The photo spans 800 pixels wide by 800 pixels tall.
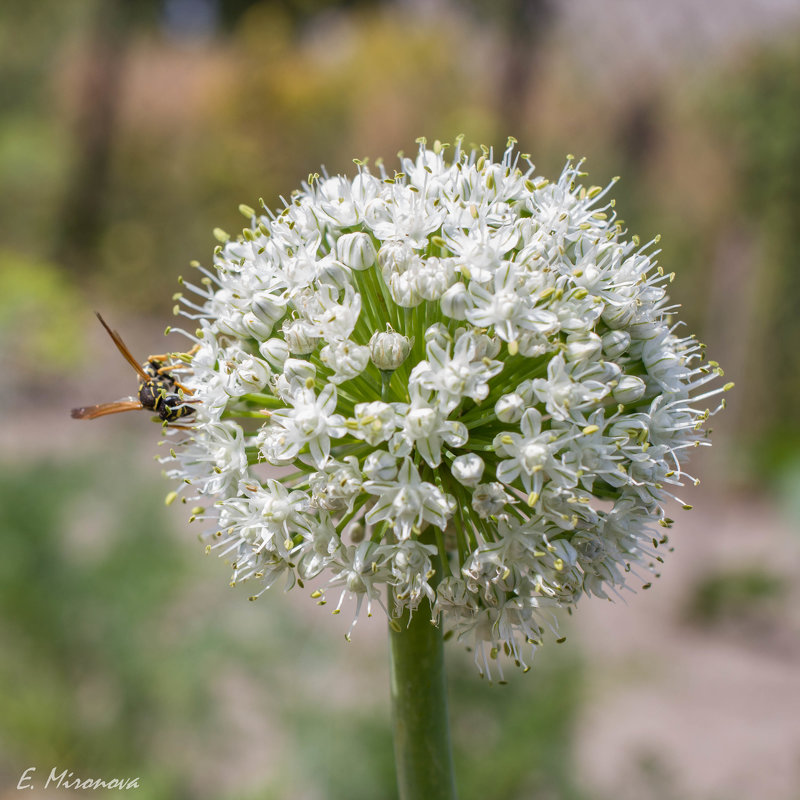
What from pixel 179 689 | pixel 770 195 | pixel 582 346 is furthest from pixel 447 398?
pixel 770 195

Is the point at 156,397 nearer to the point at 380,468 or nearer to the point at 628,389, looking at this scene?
the point at 380,468

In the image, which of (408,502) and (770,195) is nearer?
(408,502)

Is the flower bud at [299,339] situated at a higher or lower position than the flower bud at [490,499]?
higher

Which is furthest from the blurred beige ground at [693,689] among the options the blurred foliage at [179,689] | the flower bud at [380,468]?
the flower bud at [380,468]

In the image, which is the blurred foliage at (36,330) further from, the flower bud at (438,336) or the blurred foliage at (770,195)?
the flower bud at (438,336)

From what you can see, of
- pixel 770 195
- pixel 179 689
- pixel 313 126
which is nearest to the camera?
pixel 179 689

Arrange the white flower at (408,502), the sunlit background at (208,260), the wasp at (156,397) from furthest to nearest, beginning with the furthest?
1. the sunlit background at (208,260)
2. the wasp at (156,397)
3. the white flower at (408,502)

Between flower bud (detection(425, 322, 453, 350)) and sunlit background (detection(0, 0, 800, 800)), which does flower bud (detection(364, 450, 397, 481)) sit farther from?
sunlit background (detection(0, 0, 800, 800))
